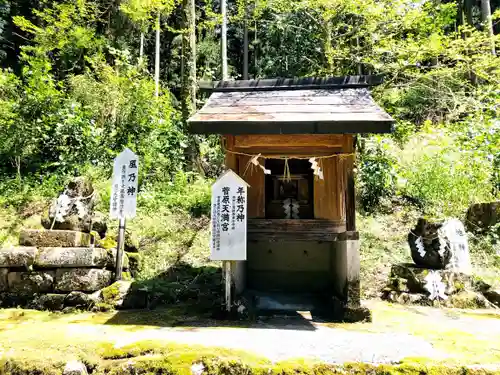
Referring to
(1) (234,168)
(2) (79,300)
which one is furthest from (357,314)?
(2) (79,300)

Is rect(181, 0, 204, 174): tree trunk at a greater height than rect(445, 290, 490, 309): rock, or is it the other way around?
rect(181, 0, 204, 174): tree trunk

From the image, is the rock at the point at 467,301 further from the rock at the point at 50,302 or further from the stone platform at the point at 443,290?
the rock at the point at 50,302

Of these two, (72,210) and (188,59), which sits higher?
(188,59)

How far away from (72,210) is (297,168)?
397 centimetres

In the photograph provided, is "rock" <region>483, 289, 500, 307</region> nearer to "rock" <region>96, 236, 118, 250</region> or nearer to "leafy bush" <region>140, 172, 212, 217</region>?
"leafy bush" <region>140, 172, 212, 217</region>

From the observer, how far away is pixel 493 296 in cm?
645

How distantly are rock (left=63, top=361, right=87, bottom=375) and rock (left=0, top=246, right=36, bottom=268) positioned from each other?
3153 millimetres

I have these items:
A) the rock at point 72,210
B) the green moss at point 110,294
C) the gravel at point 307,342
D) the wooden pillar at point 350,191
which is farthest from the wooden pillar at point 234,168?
the rock at point 72,210

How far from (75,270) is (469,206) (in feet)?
30.0

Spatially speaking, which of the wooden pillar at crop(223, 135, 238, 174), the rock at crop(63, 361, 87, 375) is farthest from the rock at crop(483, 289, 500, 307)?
the rock at crop(63, 361, 87, 375)

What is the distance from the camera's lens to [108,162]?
437 inches

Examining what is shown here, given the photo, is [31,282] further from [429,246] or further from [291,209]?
[429,246]

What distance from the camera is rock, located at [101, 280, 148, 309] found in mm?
5758

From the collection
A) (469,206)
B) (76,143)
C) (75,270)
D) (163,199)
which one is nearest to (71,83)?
(76,143)
